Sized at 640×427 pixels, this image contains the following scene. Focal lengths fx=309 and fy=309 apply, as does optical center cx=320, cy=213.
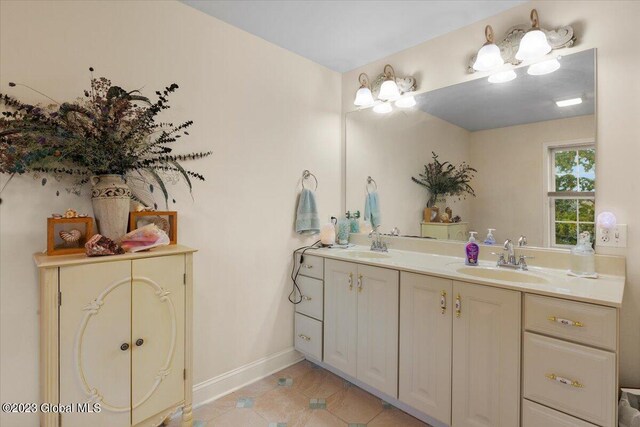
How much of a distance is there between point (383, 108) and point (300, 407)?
7.43 feet

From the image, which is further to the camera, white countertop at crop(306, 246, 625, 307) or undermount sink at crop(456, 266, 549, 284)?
undermount sink at crop(456, 266, 549, 284)

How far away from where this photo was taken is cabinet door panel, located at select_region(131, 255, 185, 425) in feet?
4.64

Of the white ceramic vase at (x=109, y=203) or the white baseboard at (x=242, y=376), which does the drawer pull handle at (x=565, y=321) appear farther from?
the white ceramic vase at (x=109, y=203)

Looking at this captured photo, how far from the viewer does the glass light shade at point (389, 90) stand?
7.86ft

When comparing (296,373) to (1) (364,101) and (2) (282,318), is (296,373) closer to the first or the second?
(2) (282,318)

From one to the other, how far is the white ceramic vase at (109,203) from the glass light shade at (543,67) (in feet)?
7.52

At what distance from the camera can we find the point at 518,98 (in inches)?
74.7

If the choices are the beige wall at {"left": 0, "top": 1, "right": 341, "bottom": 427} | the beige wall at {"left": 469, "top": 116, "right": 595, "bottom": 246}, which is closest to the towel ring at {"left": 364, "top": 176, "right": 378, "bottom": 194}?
the beige wall at {"left": 0, "top": 1, "right": 341, "bottom": 427}

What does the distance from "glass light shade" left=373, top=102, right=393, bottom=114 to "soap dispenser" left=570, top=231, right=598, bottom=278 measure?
157cm

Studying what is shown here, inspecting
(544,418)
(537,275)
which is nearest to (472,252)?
(537,275)

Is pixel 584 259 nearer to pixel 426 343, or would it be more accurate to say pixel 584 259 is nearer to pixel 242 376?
pixel 426 343

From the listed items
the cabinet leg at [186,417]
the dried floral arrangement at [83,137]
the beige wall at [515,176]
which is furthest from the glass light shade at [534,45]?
the cabinet leg at [186,417]

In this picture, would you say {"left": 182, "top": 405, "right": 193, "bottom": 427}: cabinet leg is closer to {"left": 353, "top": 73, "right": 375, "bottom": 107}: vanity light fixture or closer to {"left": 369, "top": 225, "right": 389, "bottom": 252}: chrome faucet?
{"left": 369, "top": 225, "right": 389, "bottom": 252}: chrome faucet

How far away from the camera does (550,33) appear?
171 centimetres
